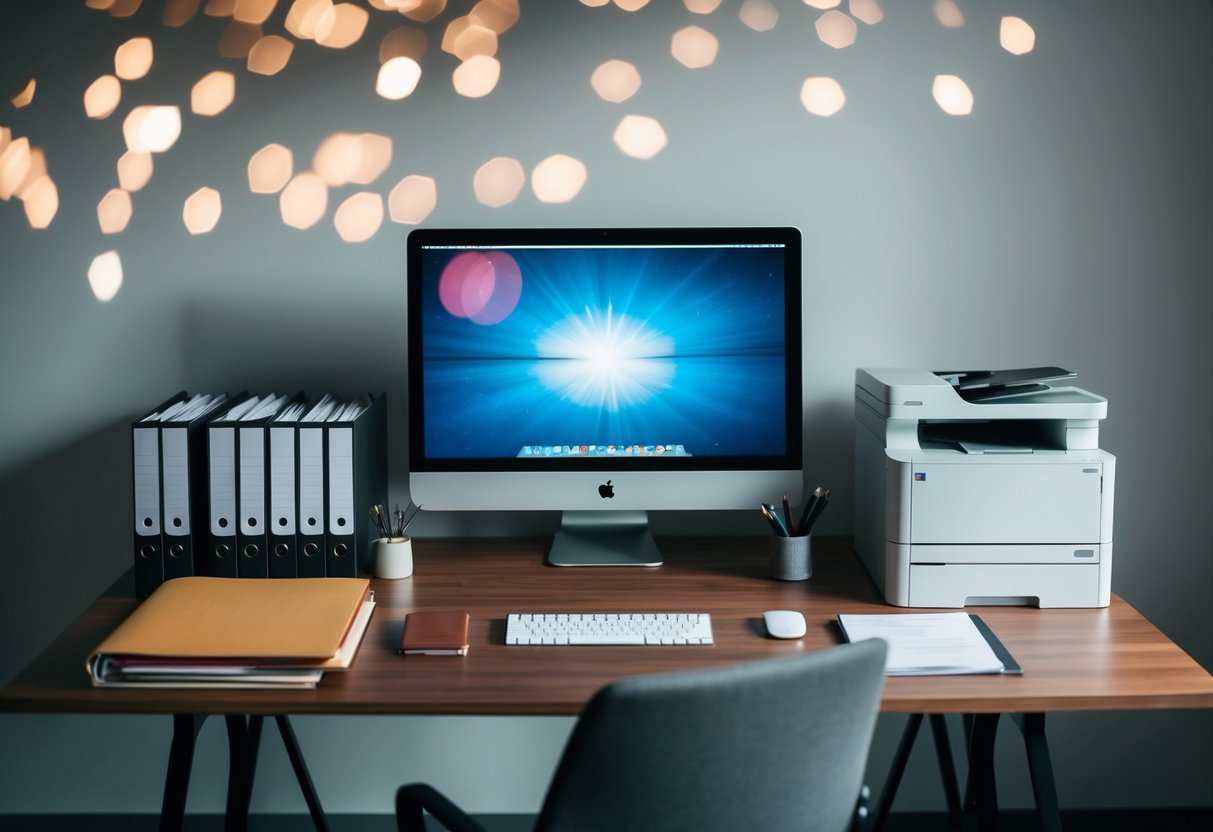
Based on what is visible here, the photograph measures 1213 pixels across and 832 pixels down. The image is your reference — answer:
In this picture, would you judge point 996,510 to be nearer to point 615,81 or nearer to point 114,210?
point 615,81

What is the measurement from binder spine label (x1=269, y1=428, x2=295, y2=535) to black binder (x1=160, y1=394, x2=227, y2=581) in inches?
4.9

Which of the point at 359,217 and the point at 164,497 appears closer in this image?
the point at 164,497

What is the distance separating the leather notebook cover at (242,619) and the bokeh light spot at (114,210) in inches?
31.2

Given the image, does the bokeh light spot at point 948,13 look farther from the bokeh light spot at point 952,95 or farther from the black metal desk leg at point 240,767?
the black metal desk leg at point 240,767

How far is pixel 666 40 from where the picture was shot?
7.02 feet

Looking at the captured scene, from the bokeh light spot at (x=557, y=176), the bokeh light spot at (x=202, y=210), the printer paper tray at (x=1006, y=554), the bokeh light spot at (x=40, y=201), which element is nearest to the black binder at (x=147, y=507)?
the bokeh light spot at (x=202, y=210)

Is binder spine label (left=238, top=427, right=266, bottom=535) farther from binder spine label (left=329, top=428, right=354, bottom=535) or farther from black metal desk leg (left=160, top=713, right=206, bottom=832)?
black metal desk leg (left=160, top=713, right=206, bottom=832)

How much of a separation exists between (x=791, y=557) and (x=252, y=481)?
3.08 feet

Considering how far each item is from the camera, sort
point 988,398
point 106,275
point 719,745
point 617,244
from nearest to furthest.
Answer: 1. point 719,745
2. point 988,398
3. point 617,244
4. point 106,275

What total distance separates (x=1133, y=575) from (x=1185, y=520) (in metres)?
0.15

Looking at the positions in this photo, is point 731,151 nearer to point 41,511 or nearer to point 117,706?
point 117,706

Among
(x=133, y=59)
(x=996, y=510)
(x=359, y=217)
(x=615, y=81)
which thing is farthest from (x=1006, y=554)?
(x=133, y=59)

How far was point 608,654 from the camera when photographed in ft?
5.28

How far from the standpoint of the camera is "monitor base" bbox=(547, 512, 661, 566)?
6.60ft
